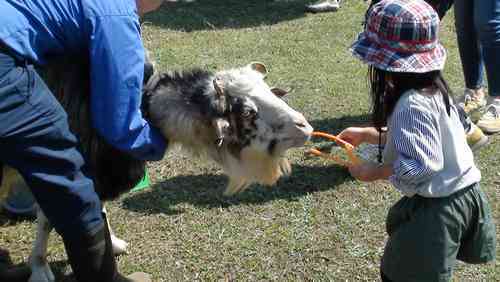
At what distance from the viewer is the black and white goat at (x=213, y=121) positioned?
2918mm

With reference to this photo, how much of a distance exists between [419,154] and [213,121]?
98 centimetres

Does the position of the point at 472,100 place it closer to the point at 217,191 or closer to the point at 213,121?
the point at 217,191

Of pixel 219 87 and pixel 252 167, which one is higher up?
pixel 219 87

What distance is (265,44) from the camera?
23.4 feet

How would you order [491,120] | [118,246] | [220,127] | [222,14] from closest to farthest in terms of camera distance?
[220,127]
[118,246]
[491,120]
[222,14]

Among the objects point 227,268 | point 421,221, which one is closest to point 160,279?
point 227,268

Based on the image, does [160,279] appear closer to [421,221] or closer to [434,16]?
[421,221]

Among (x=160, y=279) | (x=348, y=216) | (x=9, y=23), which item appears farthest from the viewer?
(x=348, y=216)

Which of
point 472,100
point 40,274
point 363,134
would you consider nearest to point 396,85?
point 363,134

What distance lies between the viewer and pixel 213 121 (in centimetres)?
292

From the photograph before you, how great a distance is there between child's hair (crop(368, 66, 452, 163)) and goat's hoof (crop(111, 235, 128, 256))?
1736mm

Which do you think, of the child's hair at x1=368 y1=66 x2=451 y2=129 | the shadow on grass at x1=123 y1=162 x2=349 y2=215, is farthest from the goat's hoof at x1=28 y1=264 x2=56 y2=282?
the child's hair at x1=368 y1=66 x2=451 y2=129

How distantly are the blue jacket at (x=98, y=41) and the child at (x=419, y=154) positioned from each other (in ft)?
2.69

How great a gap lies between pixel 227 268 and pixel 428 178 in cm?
143
